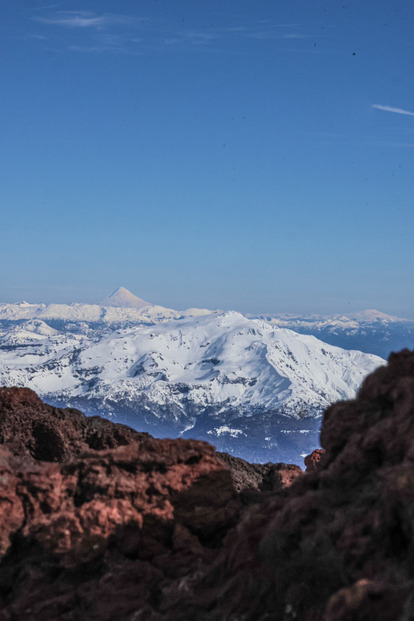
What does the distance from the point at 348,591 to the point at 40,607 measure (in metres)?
6.33

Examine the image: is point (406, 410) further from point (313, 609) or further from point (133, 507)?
point (133, 507)

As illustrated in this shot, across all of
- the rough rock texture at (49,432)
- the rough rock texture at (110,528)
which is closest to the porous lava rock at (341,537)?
the rough rock texture at (110,528)

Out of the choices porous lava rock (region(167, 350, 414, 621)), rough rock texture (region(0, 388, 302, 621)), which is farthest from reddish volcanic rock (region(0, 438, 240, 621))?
porous lava rock (region(167, 350, 414, 621))

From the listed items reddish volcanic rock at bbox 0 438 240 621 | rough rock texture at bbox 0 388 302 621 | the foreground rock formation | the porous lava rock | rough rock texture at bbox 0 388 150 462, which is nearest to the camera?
the porous lava rock

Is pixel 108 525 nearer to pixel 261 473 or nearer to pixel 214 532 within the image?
pixel 214 532

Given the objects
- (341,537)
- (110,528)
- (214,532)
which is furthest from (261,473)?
(341,537)

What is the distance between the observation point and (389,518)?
8.02m

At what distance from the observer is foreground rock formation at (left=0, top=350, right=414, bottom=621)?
798cm

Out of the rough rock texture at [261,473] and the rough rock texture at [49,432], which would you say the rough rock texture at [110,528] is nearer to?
the rough rock texture at [49,432]

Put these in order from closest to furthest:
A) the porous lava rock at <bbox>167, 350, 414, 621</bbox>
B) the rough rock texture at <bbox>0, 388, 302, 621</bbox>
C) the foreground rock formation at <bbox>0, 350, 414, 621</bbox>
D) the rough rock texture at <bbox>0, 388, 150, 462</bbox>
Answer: the porous lava rock at <bbox>167, 350, 414, 621</bbox> → the foreground rock formation at <bbox>0, 350, 414, 621</bbox> → the rough rock texture at <bbox>0, 388, 302, 621</bbox> → the rough rock texture at <bbox>0, 388, 150, 462</bbox>

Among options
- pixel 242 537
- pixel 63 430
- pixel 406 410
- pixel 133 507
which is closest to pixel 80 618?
pixel 133 507

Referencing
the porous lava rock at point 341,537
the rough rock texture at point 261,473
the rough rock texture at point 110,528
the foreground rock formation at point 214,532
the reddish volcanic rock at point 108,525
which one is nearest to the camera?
the porous lava rock at point 341,537

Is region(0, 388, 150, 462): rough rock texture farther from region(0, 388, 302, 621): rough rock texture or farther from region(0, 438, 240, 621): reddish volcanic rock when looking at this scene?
region(0, 388, 302, 621): rough rock texture

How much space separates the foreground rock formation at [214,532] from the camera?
26.2ft
